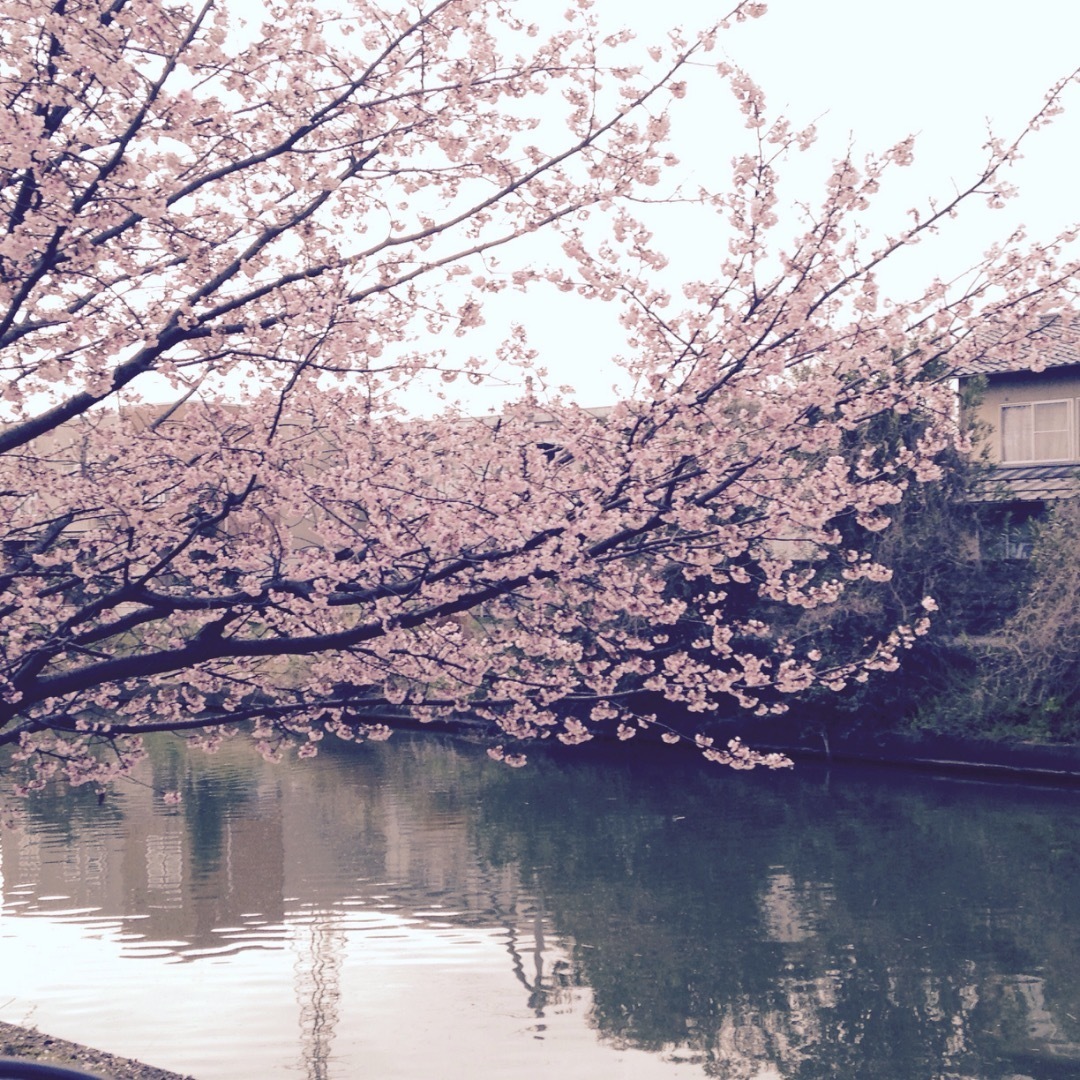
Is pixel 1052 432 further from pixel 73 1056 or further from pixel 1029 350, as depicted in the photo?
pixel 73 1056

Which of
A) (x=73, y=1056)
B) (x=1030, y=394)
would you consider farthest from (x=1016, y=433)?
(x=73, y=1056)

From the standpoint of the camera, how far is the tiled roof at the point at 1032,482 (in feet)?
77.9

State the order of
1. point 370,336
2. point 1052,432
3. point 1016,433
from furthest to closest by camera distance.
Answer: point 1016,433, point 1052,432, point 370,336

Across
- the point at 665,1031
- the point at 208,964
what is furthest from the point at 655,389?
the point at 208,964

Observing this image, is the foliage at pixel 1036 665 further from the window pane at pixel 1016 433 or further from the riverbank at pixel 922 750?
the window pane at pixel 1016 433

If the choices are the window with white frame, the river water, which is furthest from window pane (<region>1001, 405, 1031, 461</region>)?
the river water

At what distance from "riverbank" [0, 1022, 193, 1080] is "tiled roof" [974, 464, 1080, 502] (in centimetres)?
1966

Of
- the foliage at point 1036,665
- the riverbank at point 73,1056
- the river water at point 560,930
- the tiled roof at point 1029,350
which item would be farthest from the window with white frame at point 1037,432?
the riverbank at point 73,1056

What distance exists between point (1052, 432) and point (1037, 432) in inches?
12.3

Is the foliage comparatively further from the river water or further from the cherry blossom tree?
the cherry blossom tree

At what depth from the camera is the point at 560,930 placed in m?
12.4

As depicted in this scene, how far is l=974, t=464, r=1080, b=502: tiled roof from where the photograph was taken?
23.7 m

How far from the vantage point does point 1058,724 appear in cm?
2078

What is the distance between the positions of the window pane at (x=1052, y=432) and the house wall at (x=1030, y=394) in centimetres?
9
